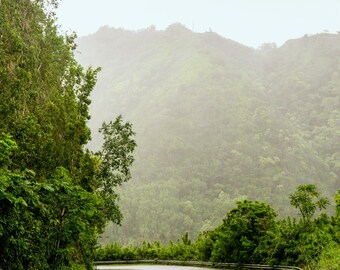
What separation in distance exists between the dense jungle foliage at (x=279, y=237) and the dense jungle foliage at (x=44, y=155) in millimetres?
7669

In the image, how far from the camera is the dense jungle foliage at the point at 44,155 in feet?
37.5

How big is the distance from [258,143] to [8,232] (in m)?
162

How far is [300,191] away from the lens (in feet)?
77.5

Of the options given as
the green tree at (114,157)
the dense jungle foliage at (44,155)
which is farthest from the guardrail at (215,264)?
the dense jungle foliage at (44,155)

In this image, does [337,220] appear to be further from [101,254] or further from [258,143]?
[258,143]

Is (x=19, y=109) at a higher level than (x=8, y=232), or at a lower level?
higher

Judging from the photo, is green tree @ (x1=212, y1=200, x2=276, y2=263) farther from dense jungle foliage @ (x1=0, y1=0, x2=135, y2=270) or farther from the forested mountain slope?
the forested mountain slope

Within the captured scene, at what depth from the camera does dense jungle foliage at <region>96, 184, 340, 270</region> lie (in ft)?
67.9

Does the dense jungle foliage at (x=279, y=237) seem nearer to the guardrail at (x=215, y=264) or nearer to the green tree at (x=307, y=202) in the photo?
the green tree at (x=307, y=202)

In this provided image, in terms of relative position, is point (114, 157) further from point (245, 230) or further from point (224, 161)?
point (224, 161)

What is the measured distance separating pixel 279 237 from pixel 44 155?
13714 millimetres

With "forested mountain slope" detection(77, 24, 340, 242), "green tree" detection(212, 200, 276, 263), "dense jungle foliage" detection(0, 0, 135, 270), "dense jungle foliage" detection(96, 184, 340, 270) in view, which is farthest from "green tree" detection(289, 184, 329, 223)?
"forested mountain slope" detection(77, 24, 340, 242)

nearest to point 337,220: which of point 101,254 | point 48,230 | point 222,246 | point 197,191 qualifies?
point 222,246

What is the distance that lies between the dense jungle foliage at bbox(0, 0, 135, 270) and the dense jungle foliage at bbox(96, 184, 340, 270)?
7669 millimetres
